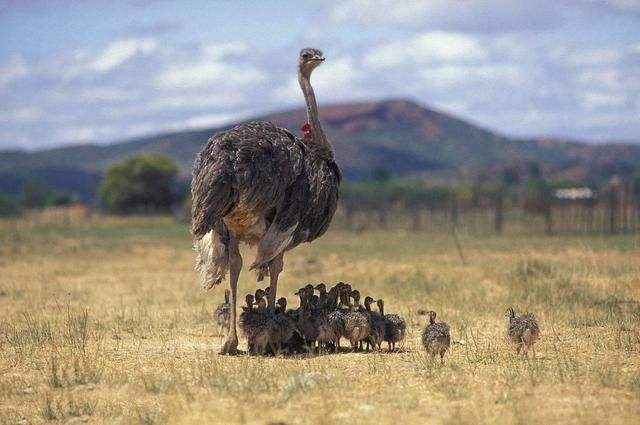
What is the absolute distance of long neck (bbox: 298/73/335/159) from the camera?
11383 mm

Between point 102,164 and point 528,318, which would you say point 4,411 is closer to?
point 528,318

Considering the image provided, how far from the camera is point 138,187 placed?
82.6 m

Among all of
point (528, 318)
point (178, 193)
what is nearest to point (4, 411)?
point (528, 318)

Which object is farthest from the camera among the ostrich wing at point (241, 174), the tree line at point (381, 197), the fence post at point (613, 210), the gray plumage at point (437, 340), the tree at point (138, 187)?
the tree at point (138, 187)

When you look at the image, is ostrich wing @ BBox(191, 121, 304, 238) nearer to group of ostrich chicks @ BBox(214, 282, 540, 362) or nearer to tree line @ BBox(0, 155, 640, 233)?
group of ostrich chicks @ BBox(214, 282, 540, 362)

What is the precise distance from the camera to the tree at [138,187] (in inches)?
3219

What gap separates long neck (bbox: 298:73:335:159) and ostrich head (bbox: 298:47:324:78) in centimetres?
5

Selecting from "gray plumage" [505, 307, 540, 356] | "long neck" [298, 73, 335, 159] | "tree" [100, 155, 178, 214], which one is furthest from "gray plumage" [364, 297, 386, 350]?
"tree" [100, 155, 178, 214]

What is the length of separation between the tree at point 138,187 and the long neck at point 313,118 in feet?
228

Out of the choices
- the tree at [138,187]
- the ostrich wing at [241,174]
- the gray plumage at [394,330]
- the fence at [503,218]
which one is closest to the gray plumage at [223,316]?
the ostrich wing at [241,174]

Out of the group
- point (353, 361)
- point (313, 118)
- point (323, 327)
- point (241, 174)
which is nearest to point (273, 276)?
point (323, 327)

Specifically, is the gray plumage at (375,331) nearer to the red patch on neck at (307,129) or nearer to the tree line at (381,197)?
the red patch on neck at (307,129)

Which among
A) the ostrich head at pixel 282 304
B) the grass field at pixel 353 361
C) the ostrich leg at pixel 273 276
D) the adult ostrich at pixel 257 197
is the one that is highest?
the adult ostrich at pixel 257 197

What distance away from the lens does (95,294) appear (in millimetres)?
18641
